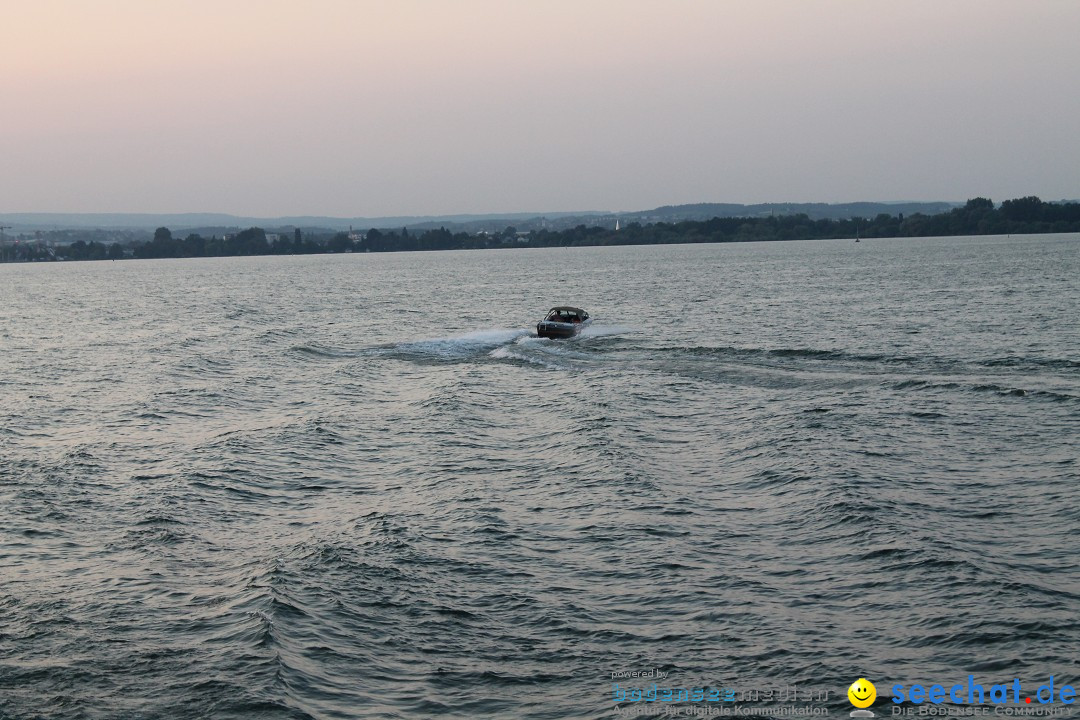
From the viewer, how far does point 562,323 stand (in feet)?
208

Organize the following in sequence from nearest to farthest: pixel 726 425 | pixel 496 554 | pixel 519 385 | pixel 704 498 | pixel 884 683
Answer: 1. pixel 884 683
2. pixel 496 554
3. pixel 704 498
4. pixel 726 425
5. pixel 519 385

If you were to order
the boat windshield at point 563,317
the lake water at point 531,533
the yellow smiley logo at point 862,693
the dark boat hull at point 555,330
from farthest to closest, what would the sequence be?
the boat windshield at point 563,317 → the dark boat hull at point 555,330 → the lake water at point 531,533 → the yellow smiley logo at point 862,693

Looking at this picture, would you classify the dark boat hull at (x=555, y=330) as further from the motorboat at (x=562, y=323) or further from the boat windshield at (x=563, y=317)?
the boat windshield at (x=563, y=317)

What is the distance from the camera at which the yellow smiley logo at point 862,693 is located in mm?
13656

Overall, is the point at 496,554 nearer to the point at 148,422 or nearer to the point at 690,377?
the point at 148,422

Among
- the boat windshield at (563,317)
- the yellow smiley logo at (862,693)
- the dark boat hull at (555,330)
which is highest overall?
the boat windshield at (563,317)

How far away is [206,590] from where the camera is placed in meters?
18.4

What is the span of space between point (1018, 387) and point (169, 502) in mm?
29420

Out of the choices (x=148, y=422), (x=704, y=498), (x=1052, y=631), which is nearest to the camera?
(x=1052, y=631)

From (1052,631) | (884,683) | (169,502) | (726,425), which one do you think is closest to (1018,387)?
(726,425)

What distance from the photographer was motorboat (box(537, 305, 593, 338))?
62500mm

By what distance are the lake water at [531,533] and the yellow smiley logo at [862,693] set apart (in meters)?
0.20

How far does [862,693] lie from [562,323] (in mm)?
50162

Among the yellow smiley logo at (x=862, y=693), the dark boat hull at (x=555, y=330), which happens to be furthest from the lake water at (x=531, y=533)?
the dark boat hull at (x=555, y=330)
